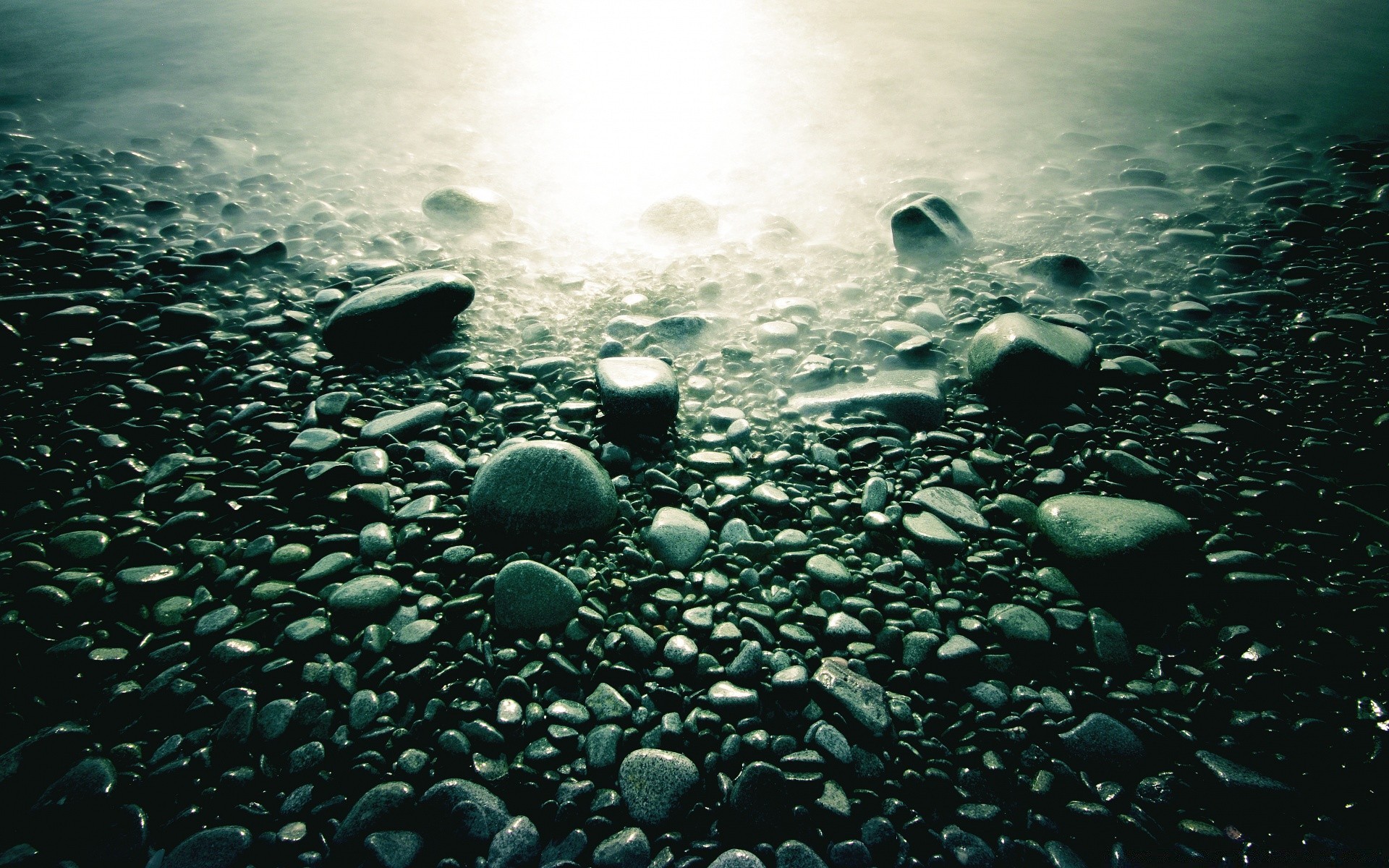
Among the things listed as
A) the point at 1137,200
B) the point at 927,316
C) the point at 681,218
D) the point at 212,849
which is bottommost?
the point at 212,849

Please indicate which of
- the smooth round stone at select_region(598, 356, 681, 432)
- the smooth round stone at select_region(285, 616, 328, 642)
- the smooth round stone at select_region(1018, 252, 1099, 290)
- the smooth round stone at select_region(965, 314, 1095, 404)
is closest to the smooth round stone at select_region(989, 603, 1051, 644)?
the smooth round stone at select_region(965, 314, 1095, 404)

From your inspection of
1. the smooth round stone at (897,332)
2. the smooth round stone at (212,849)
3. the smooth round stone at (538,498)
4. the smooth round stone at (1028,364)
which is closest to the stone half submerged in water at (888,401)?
the smooth round stone at (1028,364)

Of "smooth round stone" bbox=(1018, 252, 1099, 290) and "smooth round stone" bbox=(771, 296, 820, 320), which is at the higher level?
"smooth round stone" bbox=(1018, 252, 1099, 290)

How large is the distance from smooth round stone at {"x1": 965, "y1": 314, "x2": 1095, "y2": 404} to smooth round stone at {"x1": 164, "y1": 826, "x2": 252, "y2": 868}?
304cm

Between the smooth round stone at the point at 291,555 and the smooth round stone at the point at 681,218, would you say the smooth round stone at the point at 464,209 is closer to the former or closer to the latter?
the smooth round stone at the point at 681,218

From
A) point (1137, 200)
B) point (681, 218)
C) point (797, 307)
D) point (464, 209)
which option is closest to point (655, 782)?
point (797, 307)

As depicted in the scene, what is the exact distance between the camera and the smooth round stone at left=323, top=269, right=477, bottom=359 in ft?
9.95

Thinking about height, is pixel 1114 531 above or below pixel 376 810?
above

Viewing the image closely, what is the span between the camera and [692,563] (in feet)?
6.99

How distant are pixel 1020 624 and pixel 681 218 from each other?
3591 mm

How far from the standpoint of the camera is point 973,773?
1584 millimetres

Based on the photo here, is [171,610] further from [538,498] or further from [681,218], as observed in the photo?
[681,218]

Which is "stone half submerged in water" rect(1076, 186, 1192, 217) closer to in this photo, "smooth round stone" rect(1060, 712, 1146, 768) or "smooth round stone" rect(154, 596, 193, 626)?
"smooth round stone" rect(1060, 712, 1146, 768)

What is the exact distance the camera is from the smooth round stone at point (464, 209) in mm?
4414
